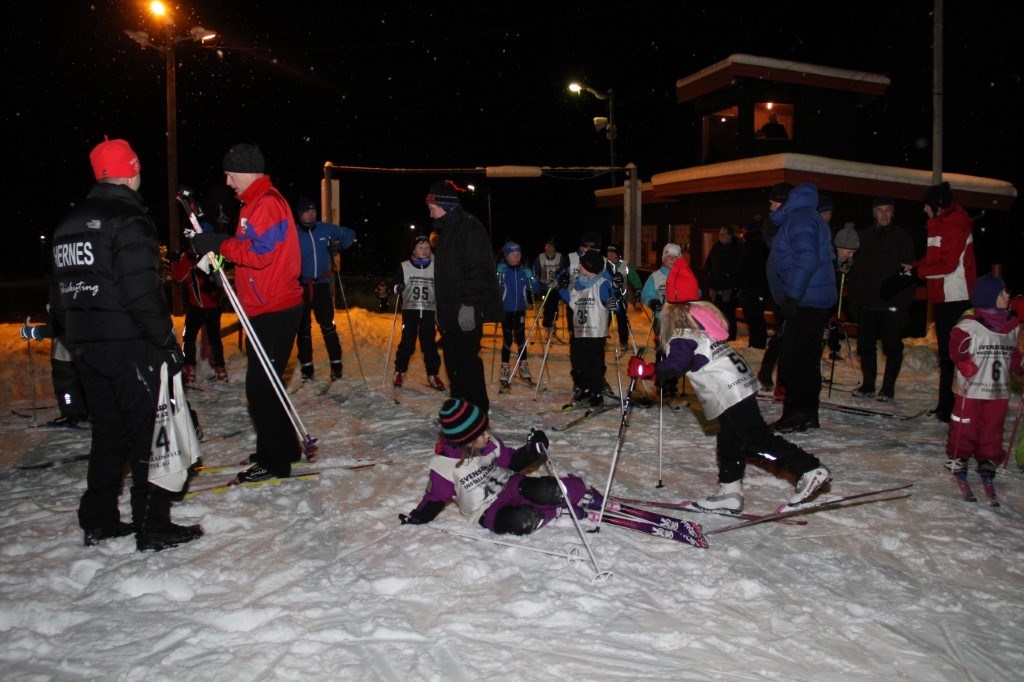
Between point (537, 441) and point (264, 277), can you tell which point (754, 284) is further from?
point (264, 277)

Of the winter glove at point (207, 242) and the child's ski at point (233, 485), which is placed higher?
the winter glove at point (207, 242)

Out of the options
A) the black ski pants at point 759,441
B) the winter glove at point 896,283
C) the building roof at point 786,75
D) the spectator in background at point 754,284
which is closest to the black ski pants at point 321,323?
the black ski pants at point 759,441

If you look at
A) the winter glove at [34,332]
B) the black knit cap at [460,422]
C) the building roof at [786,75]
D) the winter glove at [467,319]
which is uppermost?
the building roof at [786,75]

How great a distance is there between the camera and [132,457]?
3980mm

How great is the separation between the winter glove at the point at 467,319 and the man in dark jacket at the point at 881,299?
4829mm

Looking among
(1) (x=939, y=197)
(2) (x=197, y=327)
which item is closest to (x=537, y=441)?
(1) (x=939, y=197)

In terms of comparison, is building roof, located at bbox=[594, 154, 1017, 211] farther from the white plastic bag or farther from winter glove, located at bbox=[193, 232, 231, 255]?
the white plastic bag

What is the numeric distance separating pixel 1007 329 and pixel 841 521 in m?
1.99

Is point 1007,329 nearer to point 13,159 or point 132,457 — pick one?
point 132,457

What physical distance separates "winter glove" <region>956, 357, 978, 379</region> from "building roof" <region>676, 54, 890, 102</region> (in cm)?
1367

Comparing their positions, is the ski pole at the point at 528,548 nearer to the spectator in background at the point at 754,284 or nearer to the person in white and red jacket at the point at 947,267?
the person in white and red jacket at the point at 947,267

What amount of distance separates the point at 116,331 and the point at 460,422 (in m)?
1.88

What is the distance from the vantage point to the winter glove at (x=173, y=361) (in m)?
3.99

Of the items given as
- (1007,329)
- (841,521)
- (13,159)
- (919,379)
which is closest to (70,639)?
(841,521)
